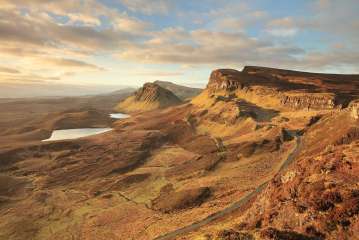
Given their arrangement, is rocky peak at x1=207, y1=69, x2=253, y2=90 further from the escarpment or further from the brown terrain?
the brown terrain

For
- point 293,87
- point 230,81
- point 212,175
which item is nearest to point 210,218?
point 212,175

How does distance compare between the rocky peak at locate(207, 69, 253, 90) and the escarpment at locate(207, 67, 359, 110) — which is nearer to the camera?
the escarpment at locate(207, 67, 359, 110)

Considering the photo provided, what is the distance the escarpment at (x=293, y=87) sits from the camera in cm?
11981

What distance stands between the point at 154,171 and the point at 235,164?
27996 mm

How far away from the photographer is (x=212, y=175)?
84.2 metres

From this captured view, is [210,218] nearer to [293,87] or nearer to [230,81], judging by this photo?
[293,87]

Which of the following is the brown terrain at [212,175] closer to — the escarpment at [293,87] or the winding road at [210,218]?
the winding road at [210,218]

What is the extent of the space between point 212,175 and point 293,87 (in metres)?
91.1

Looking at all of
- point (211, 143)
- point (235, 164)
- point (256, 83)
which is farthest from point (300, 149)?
point (256, 83)

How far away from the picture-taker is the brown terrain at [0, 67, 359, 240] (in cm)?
3397

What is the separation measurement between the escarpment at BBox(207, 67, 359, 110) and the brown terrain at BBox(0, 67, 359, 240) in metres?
0.62

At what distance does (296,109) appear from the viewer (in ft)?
414

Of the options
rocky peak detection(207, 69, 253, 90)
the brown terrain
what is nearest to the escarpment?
rocky peak detection(207, 69, 253, 90)

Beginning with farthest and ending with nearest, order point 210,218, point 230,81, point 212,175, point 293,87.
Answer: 1. point 230,81
2. point 293,87
3. point 212,175
4. point 210,218
